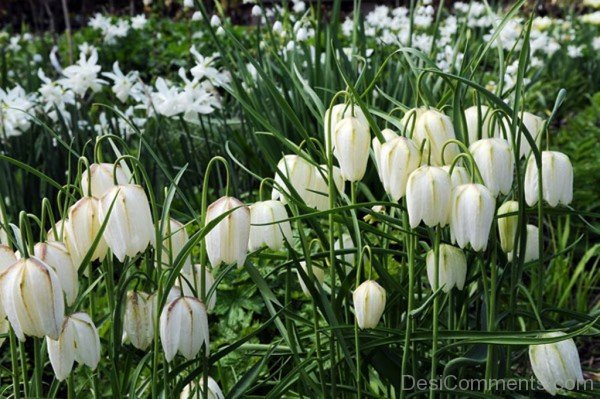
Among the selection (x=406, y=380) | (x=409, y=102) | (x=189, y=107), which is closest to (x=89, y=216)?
(x=406, y=380)

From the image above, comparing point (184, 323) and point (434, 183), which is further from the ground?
point (434, 183)

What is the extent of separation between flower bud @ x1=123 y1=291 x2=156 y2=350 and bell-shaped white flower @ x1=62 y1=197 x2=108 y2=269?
11 cm

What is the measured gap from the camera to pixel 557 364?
1.43 m

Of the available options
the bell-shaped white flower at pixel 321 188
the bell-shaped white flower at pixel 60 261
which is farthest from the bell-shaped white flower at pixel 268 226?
the bell-shaped white flower at pixel 60 261

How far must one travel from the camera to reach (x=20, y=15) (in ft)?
41.1

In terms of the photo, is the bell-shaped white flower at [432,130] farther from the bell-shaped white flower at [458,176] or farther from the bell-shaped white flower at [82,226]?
the bell-shaped white flower at [82,226]

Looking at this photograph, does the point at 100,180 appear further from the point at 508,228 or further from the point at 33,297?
the point at 508,228

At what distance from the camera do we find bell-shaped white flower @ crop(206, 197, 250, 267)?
1.40 m

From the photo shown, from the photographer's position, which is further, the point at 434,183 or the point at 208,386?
the point at 208,386

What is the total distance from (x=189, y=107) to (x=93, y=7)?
33.2 feet

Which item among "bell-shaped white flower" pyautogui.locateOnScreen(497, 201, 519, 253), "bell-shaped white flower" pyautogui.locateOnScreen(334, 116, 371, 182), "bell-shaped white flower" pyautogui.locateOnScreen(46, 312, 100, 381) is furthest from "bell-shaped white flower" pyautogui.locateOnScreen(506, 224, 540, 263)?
"bell-shaped white flower" pyautogui.locateOnScreen(46, 312, 100, 381)

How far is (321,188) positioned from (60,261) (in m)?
0.60

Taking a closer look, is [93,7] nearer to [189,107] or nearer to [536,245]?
[189,107]

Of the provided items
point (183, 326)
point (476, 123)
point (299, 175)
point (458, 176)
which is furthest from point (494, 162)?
point (183, 326)
